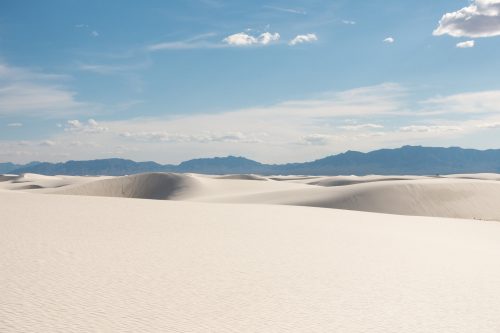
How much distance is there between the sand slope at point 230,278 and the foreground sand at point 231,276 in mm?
25

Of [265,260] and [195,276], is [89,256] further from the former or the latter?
[265,260]

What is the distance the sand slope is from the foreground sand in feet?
0.08

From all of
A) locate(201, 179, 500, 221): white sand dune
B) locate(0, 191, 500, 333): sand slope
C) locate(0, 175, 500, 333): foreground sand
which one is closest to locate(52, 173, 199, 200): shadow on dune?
locate(201, 179, 500, 221): white sand dune

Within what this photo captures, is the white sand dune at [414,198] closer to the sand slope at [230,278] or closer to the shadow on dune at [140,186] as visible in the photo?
the shadow on dune at [140,186]

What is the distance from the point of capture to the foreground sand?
20.1 ft

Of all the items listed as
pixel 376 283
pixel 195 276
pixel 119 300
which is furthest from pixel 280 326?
pixel 376 283

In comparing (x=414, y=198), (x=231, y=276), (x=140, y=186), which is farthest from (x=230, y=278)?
(x=140, y=186)

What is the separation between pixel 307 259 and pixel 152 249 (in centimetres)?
319

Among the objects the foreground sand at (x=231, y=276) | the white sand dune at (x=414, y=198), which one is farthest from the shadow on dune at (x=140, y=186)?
the foreground sand at (x=231, y=276)

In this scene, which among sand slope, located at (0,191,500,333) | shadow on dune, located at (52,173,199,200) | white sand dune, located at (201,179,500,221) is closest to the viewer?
sand slope, located at (0,191,500,333)

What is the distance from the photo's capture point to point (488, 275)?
10391mm

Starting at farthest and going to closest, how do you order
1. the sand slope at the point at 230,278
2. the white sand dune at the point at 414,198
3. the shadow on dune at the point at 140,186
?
1. the shadow on dune at the point at 140,186
2. the white sand dune at the point at 414,198
3. the sand slope at the point at 230,278

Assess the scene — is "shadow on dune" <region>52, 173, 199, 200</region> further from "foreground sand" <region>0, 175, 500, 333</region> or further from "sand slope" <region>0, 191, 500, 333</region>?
"sand slope" <region>0, 191, 500, 333</region>

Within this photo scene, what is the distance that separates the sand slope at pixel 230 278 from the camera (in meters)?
6.10
